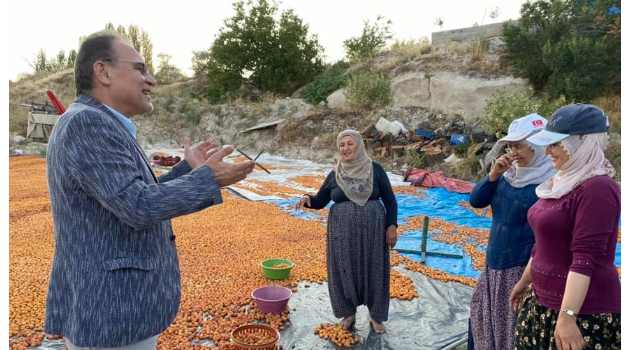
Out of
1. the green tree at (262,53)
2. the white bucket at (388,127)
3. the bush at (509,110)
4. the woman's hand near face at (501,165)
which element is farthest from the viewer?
the green tree at (262,53)

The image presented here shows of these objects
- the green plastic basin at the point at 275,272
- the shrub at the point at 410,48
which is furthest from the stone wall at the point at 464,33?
the green plastic basin at the point at 275,272

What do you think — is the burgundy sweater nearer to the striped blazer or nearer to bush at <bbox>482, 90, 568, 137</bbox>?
the striped blazer

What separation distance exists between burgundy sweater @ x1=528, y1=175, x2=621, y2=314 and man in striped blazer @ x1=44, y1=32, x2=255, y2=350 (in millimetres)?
1363

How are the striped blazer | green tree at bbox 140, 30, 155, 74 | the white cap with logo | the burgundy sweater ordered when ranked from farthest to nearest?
green tree at bbox 140, 30, 155, 74 → the white cap with logo → the burgundy sweater → the striped blazer

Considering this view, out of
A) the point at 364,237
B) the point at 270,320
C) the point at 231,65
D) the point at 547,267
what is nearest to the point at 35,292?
the point at 270,320

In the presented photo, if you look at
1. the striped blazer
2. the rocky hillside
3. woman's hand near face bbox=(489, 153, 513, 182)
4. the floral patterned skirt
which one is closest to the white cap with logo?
woman's hand near face bbox=(489, 153, 513, 182)

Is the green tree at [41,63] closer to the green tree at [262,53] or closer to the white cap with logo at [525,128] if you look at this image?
the green tree at [262,53]

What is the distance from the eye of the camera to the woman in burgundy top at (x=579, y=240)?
1.66 meters

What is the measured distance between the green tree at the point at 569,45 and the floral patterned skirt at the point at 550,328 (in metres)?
14.5

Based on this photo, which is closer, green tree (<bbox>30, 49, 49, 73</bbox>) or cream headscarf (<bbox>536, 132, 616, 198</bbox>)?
cream headscarf (<bbox>536, 132, 616, 198</bbox>)

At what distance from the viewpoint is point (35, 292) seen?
13.4 ft

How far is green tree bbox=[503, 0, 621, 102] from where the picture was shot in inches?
543

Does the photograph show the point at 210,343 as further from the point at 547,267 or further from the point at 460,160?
the point at 460,160

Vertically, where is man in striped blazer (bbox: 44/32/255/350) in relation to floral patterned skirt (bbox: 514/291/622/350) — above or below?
above
